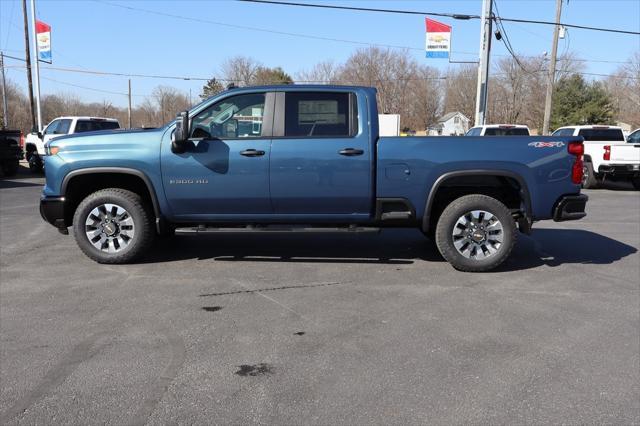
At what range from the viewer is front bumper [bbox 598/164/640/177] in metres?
14.7

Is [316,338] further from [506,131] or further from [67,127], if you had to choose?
[67,127]

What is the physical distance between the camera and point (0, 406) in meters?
2.97

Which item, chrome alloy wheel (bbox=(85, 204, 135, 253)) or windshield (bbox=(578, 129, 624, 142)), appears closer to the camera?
chrome alloy wheel (bbox=(85, 204, 135, 253))

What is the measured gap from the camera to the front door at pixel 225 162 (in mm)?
5675

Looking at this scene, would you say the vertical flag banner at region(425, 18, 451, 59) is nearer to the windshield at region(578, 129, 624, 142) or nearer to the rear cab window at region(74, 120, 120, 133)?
the windshield at region(578, 129, 624, 142)

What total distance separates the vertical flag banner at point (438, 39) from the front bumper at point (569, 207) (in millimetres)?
17065

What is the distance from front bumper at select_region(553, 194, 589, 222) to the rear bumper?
10.7 metres

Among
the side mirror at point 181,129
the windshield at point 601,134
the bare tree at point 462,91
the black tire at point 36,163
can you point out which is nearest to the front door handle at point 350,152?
the side mirror at point 181,129

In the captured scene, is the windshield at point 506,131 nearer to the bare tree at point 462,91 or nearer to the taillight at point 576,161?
the taillight at point 576,161

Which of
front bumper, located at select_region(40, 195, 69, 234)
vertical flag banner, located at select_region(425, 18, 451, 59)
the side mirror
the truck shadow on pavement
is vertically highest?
vertical flag banner, located at select_region(425, 18, 451, 59)

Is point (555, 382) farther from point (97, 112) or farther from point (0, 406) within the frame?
point (97, 112)

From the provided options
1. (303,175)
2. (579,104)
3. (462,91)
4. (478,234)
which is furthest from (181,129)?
(462,91)

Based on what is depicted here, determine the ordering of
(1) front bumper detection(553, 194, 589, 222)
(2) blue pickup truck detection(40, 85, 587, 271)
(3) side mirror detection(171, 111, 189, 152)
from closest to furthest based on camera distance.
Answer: (3) side mirror detection(171, 111, 189, 152) < (2) blue pickup truck detection(40, 85, 587, 271) < (1) front bumper detection(553, 194, 589, 222)

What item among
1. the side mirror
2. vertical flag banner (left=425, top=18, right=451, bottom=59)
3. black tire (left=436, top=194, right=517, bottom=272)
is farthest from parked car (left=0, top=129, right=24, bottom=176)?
black tire (left=436, top=194, right=517, bottom=272)
